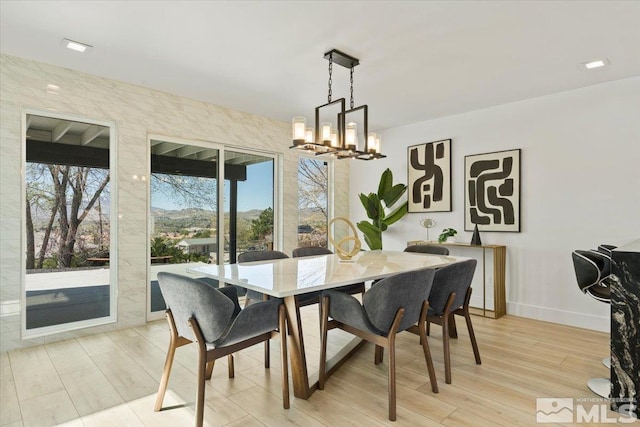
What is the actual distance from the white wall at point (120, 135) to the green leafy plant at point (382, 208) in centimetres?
133

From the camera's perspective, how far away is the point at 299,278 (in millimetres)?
2264

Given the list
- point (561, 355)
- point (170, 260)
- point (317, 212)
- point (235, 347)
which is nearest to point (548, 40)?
point (561, 355)

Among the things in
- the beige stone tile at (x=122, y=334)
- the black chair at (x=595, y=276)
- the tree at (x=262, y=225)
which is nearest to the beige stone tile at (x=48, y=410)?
the beige stone tile at (x=122, y=334)

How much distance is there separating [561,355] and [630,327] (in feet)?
3.40

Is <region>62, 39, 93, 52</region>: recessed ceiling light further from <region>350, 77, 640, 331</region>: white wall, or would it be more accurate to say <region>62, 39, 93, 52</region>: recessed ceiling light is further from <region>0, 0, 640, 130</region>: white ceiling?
<region>350, 77, 640, 331</region>: white wall

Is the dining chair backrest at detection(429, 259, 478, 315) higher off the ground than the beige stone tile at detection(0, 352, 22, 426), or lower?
higher

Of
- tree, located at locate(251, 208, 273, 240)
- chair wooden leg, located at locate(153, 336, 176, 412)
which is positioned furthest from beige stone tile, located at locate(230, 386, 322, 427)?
tree, located at locate(251, 208, 273, 240)

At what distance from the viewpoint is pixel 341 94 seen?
13.2 feet

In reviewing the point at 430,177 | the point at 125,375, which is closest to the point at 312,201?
the point at 430,177

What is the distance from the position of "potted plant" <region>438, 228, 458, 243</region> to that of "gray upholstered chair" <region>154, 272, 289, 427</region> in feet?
10.1

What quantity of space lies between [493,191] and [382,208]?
62.7 inches

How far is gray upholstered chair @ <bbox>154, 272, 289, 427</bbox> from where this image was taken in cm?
184

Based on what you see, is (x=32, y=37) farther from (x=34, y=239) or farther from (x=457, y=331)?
(x=457, y=331)

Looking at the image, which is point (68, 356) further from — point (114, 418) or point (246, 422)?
point (246, 422)
